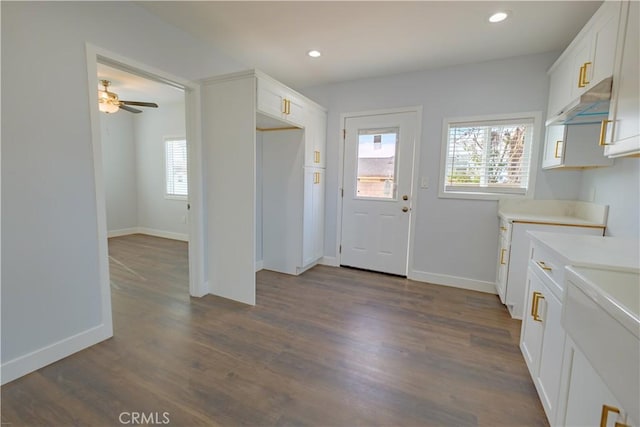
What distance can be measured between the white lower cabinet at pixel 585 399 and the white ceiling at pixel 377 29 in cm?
237

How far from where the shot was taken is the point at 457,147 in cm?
326

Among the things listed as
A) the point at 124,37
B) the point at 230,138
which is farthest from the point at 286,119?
the point at 124,37

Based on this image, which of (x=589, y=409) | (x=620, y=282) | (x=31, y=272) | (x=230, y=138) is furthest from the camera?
(x=230, y=138)

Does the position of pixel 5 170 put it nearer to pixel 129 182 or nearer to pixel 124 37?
pixel 124 37

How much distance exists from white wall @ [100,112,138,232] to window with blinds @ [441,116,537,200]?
5915 millimetres

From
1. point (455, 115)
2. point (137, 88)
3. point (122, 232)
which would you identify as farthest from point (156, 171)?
point (455, 115)

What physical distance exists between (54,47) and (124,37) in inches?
20.2

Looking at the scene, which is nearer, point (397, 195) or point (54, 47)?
point (54, 47)

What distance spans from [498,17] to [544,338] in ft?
7.76

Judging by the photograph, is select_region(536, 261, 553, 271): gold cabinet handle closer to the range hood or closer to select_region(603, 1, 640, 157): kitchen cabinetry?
select_region(603, 1, 640, 157): kitchen cabinetry

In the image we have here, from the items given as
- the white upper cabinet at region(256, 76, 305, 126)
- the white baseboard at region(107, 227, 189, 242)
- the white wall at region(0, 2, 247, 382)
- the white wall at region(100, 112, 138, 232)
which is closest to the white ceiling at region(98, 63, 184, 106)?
the white wall at region(100, 112, 138, 232)

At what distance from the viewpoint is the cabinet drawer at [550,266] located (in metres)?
1.32

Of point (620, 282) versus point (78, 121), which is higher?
point (78, 121)

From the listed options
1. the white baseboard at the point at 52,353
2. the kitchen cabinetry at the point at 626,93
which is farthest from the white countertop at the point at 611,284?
the white baseboard at the point at 52,353
